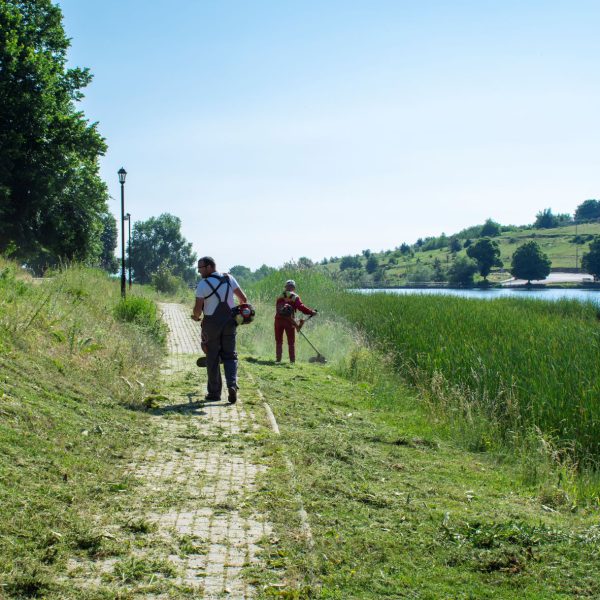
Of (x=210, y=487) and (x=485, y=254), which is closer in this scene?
(x=210, y=487)

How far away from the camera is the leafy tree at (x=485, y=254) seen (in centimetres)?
8841

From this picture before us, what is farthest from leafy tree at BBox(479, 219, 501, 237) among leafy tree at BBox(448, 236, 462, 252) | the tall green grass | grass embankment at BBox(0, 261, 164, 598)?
grass embankment at BBox(0, 261, 164, 598)

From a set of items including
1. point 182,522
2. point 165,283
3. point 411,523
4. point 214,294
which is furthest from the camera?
point 165,283

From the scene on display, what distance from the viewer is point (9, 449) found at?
6305mm

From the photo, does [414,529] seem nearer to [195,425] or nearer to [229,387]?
[195,425]

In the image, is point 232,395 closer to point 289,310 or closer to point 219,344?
point 219,344

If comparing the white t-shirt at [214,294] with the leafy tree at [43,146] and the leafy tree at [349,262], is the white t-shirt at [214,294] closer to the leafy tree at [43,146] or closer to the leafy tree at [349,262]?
the leafy tree at [43,146]

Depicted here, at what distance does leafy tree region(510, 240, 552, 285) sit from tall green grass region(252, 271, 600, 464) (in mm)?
58982

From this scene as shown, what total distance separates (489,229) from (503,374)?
451ft

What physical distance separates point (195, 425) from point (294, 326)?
756cm

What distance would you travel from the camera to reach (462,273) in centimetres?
8150

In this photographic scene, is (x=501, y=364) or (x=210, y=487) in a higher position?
(x=501, y=364)

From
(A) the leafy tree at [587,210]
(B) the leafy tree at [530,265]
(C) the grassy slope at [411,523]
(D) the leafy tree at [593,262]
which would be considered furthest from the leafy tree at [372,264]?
(C) the grassy slope at [411,523]

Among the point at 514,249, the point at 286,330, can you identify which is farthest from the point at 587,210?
the point at 286,330
